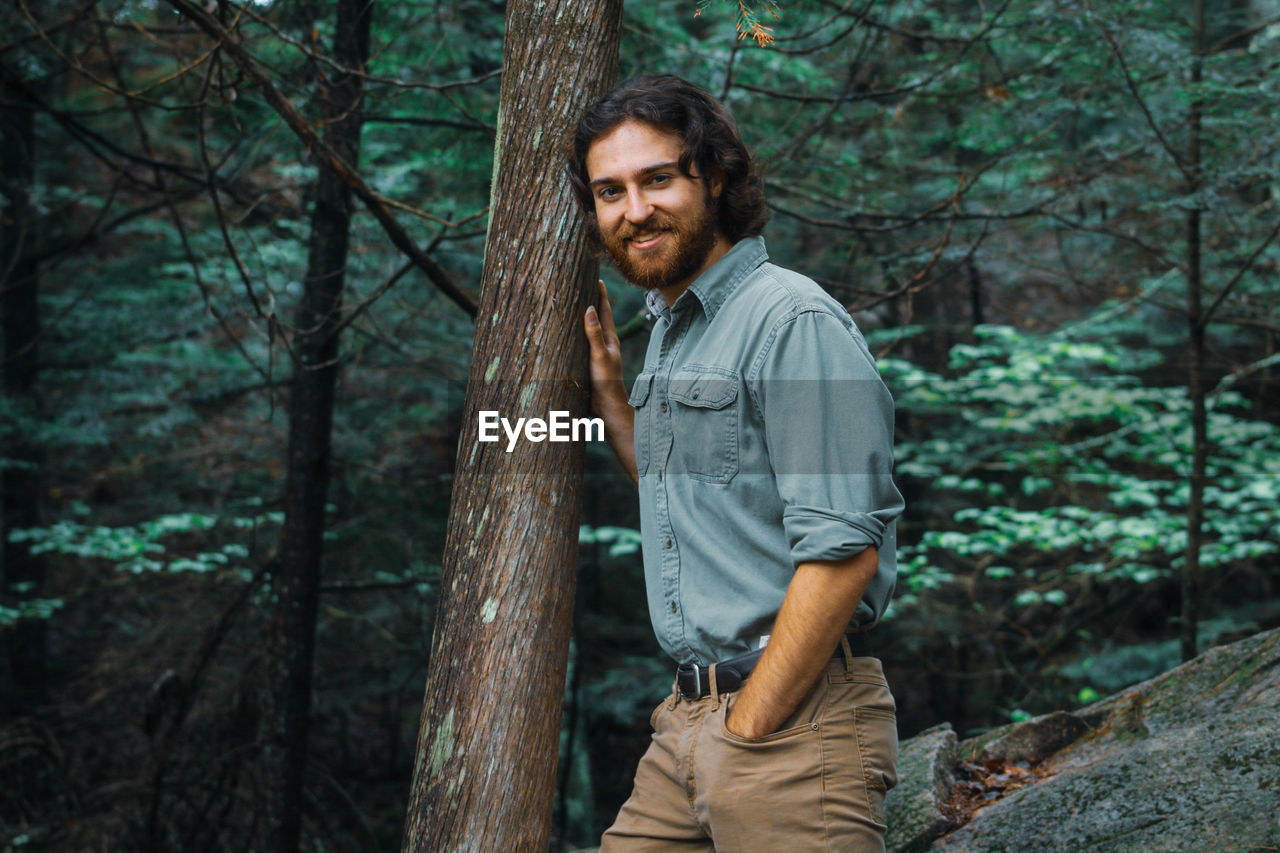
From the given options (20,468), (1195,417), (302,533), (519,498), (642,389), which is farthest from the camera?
(20,468)

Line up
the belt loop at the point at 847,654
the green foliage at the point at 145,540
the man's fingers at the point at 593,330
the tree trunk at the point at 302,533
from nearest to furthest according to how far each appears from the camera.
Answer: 1. the belt loop at the point at 847,654
2. the man's fingers at the point at 593,330
3. the tree trunk at the point at 302,533
4. the green foliage at the point at 145,540

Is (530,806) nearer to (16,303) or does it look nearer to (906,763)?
(906,763)

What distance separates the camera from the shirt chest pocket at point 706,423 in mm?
2141

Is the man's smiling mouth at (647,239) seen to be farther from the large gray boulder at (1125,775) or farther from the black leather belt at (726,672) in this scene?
the large gray boulder at (1125,775)

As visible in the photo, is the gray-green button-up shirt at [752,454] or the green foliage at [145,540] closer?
the gray-green button-up shirt at [752,454]

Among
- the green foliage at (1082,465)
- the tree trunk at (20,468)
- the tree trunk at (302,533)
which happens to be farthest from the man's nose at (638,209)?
the tree trunk at (20,468)

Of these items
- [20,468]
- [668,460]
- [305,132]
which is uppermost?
[305,132]

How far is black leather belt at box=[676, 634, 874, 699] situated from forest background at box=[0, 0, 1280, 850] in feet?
5.26

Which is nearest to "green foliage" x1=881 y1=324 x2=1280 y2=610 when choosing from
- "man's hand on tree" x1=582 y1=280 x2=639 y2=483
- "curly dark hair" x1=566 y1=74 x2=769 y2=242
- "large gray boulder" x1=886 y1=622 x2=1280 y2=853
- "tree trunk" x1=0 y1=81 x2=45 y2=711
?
"large gray boulder" x1=886 y1=622 x2=1280 y2=853

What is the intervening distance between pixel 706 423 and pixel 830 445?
13.3 inches

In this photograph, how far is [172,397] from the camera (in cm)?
898

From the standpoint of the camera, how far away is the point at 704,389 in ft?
7.24

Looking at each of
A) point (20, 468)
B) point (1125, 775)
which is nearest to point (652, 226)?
point (1125, 775)

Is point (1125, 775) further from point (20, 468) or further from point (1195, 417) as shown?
point (20, 468)
